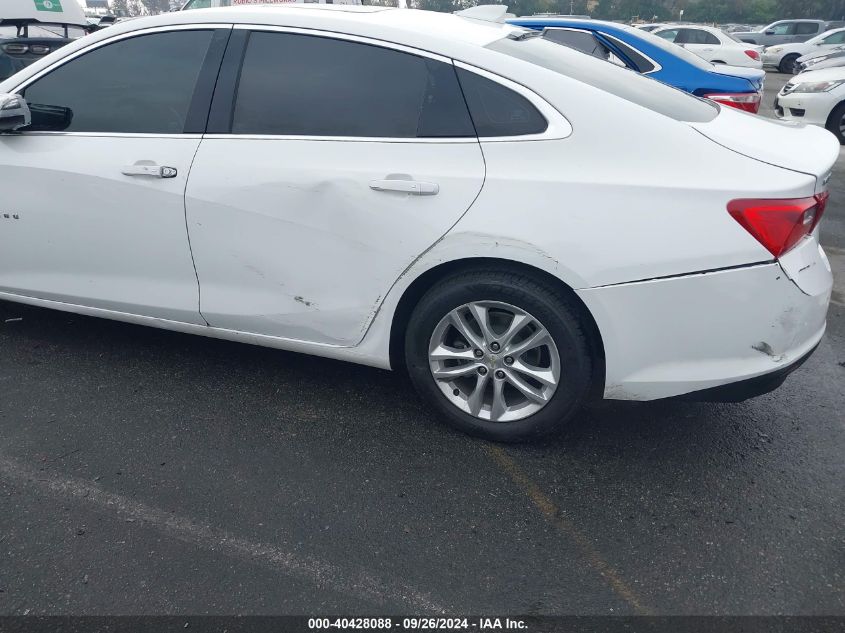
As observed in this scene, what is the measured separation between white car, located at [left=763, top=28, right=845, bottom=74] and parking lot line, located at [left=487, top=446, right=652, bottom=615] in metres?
23.5

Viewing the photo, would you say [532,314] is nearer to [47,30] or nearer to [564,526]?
[564,526]

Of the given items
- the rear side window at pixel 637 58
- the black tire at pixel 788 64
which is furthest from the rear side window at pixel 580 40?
the black tire at pixel 788 64

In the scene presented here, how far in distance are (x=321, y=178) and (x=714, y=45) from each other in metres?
17.4

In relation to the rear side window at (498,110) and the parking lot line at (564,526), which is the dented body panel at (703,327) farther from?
the rear side window at (498,110)

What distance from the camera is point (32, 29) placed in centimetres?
951

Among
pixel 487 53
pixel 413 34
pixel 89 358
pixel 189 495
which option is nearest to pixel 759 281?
pixel 487 53

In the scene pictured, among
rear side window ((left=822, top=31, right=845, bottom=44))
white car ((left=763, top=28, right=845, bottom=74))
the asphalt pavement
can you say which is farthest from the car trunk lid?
rear side window ((left=822, top=31, right=845, bottom=44))

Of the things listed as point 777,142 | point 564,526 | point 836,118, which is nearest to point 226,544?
point 564,526

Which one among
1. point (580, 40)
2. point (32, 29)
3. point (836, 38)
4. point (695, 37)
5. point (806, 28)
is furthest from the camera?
point (806, 28)

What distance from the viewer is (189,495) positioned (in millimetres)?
2684

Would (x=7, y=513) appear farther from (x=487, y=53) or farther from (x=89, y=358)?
(x=487, y=53)

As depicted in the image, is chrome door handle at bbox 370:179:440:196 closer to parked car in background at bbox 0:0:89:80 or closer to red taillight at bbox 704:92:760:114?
red taillight at bbox 704:92:760:114

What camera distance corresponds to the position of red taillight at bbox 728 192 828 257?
2473 mm

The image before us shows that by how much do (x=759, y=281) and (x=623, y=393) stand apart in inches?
24.4
